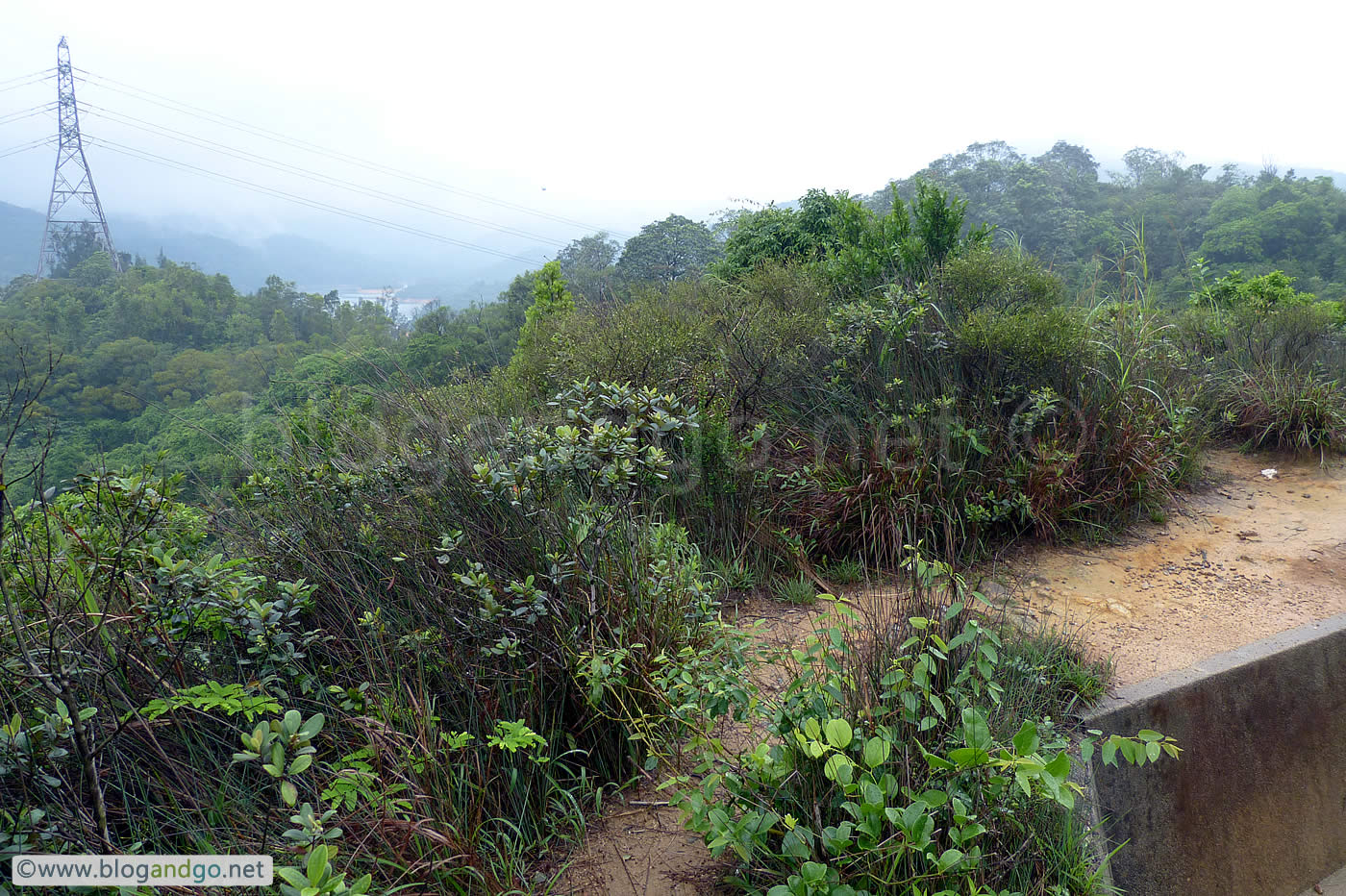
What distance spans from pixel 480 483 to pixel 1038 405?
3.85m

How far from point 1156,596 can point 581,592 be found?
3.49 meters

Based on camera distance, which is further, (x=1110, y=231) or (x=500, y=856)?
(x=1110, y=231)

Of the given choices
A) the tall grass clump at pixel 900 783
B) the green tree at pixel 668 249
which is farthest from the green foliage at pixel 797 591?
the green tree at pixel 668 249

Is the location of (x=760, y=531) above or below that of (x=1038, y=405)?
below

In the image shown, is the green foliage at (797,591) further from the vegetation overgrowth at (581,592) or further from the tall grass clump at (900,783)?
the tall grass clump at (900,783)

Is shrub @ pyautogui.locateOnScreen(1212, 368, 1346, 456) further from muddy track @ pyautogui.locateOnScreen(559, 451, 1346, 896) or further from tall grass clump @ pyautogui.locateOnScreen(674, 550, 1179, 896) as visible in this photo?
tall grass clump @ pyautogui.locateOnScreen(674, 550, 1179, 896)

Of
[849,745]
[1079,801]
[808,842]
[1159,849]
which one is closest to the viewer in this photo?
[808,842]

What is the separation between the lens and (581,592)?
271cm

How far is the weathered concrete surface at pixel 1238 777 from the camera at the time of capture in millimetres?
3043

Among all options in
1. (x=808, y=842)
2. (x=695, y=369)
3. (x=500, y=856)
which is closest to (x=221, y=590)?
(x=500, y=856)

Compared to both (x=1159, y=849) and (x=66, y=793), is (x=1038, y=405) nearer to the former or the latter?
(x=1159, y=849)

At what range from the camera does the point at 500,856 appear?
2066mm

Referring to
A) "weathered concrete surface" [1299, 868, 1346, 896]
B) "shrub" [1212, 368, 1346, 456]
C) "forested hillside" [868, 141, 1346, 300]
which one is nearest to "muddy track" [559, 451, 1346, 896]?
"shrub" [1212, 368, 1346, 456]

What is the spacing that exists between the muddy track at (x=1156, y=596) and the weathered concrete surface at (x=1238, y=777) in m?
0.16
